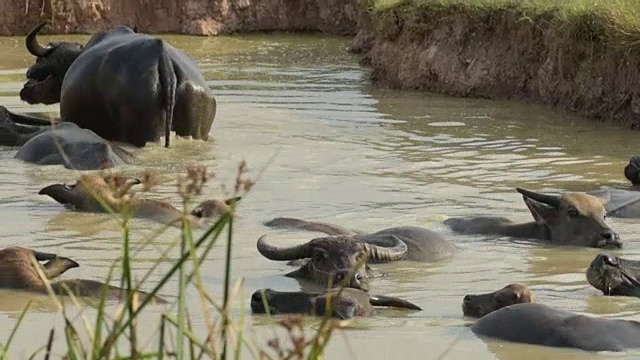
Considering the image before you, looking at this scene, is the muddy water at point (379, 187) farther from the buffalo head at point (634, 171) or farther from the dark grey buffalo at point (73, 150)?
the buffalo head at point (634, 171)

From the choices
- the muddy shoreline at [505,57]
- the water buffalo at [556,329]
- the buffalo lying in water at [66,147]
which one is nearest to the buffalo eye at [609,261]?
the water buffalo at [556,329]

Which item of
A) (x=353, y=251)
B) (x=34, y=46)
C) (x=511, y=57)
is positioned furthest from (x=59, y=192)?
(x=511, y=57)

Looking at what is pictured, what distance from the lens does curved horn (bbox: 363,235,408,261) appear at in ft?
22.1

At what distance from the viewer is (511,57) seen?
14508 mm

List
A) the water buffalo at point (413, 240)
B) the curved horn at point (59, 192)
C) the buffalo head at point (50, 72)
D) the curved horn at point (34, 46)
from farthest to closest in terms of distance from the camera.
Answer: the buffalo head at point (50, 72) → the curved horn at point (34, 46) → the curved horn at point (59, 192) → the water buffalo at point (413, 240)

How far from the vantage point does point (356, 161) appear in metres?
10.6

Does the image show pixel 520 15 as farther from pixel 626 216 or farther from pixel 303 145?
pixel 626 216

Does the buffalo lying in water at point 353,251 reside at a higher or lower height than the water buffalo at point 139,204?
higher

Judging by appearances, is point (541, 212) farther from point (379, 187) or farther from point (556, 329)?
point (556, 329)

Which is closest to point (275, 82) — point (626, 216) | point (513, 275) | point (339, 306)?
point (626, 216)

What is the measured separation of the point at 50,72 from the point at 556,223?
6.29 meters

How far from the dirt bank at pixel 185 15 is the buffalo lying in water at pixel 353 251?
17438mm

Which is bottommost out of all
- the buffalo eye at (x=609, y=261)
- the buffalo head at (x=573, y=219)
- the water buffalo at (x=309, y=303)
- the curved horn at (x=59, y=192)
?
the curved horn at (x=59, y=192)

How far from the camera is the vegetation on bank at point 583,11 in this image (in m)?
12.7
